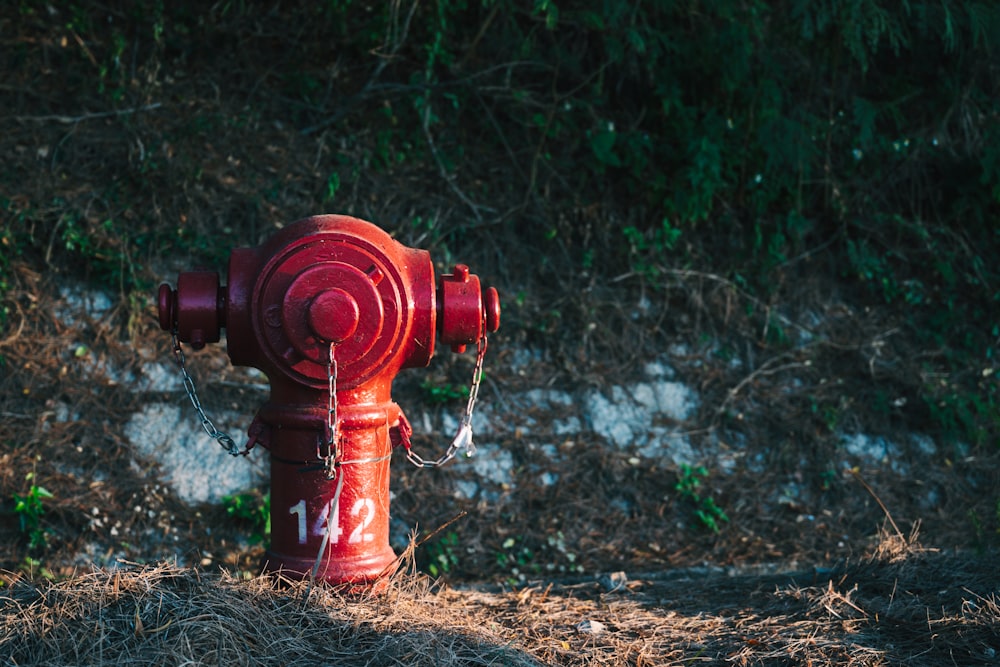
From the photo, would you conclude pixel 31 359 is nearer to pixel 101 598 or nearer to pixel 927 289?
pixel 101 598

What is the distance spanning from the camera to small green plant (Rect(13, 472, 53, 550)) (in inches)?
189

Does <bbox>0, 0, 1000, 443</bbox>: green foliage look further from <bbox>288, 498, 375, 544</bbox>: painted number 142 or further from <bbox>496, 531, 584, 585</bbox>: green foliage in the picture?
<bbox>288, 498, 375, 544</bbox>: painted number 142

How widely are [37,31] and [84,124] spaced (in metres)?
0.78

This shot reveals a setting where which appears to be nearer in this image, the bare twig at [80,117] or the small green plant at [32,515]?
the small green plant at [32,515]

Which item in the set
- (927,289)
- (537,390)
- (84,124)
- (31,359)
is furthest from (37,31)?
(927,289)

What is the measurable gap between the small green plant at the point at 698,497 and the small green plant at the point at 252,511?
2287mm

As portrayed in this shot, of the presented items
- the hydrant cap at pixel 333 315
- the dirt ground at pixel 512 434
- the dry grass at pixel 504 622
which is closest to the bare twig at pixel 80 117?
the dirt ground at pixel 512 434

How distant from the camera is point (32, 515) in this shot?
15.7 feet

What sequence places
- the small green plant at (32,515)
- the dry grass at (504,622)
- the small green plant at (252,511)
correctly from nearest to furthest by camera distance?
the dry grass at (504,622), the small green plant at (32,515), the small green plant at (252,511)

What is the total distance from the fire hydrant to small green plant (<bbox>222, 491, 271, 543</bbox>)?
1701 millimetres

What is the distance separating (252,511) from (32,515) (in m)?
1.04

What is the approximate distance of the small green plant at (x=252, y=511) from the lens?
5039mm

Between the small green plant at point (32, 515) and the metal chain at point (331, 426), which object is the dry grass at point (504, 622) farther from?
the small green plant at point (32, 515)

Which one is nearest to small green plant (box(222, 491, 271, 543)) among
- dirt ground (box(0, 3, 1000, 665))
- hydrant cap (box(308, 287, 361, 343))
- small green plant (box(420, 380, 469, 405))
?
dirt ground (box(0, 3, 1000, 665))
